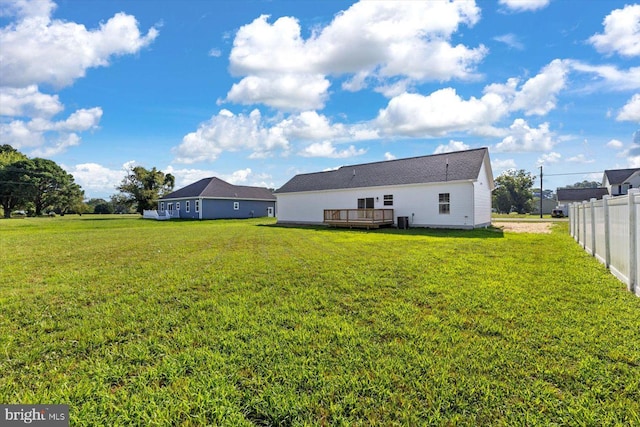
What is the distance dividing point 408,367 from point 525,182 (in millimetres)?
58112

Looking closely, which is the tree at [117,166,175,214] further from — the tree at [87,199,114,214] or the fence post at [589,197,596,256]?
the fence post at [589,197,596,256]

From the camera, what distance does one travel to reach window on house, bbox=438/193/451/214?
661 inches

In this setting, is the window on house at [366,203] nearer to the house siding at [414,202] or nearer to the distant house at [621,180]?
the house siding at [414,202]

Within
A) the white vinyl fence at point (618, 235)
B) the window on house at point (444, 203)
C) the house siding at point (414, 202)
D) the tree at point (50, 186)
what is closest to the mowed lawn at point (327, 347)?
the white vinyl fence at point (618, 235)

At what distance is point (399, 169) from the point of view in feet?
65.1

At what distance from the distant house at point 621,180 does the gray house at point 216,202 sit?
140 ft

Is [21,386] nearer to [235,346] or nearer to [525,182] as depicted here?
[235,346]

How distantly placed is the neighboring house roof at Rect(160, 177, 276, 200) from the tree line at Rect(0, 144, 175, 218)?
3.14m

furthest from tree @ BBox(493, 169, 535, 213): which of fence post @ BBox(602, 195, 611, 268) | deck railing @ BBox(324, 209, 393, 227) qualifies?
fence post @ BBox(602, 195, 611, 268)

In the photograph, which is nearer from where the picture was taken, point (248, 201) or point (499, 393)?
point (499, 393)

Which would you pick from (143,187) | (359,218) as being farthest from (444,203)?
(143,187)

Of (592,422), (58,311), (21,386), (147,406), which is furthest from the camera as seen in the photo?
(58,311)

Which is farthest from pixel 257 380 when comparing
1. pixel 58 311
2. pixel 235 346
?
pixel 58 311

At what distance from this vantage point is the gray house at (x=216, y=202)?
3175 centimetres
